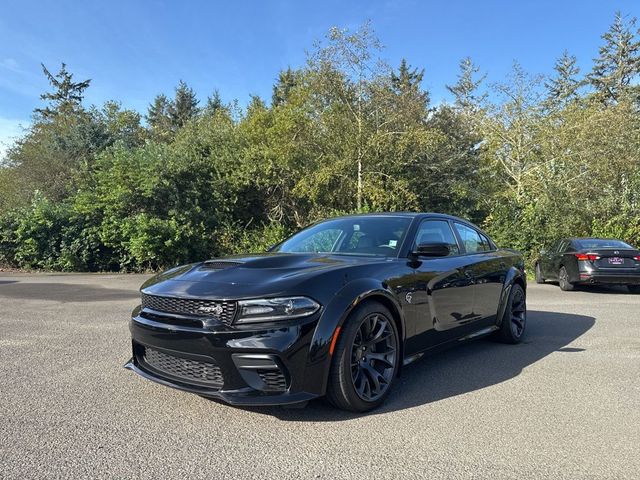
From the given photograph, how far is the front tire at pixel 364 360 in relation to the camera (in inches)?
142

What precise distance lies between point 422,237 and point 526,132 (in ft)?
69.6

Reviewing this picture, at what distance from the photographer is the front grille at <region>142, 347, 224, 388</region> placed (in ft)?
11.4

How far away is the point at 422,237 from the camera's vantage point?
4.92 metres

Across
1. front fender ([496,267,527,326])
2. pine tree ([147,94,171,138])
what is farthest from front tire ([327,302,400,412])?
pine tree ([147,94,171,138])

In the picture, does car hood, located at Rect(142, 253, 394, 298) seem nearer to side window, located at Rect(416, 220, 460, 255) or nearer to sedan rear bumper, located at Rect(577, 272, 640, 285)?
side window, located at Rect(416, 220, 460, 255)

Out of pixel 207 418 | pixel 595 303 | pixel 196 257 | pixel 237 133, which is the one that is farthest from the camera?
pixel 237 133

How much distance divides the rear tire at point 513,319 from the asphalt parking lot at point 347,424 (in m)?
0.30

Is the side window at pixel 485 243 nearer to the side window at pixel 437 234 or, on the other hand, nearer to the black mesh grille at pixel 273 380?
the side window at pixel 437 234

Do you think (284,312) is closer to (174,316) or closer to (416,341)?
(174,316)

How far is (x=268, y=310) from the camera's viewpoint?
344 centimetres

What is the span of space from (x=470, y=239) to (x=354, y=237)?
1.73 metres

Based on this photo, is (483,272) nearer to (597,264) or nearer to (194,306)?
(194,306)

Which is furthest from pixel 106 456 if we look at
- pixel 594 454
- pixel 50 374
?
pixel 594 454

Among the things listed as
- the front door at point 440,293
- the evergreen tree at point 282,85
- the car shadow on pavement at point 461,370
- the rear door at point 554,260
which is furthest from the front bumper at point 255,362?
the evergreen tree at point 282,85
